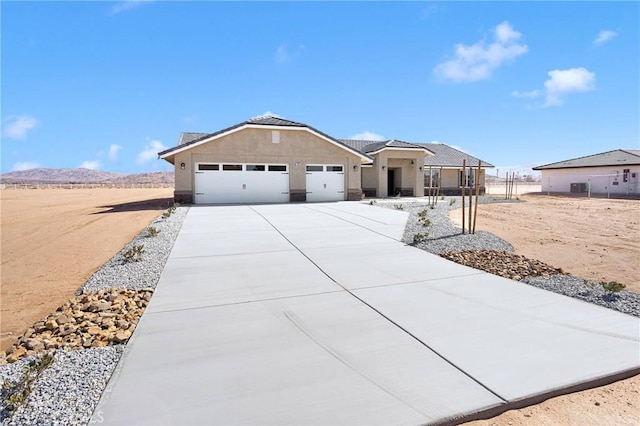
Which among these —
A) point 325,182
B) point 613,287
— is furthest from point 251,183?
point 613,287

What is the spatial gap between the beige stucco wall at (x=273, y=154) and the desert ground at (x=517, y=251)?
5045 millimetres

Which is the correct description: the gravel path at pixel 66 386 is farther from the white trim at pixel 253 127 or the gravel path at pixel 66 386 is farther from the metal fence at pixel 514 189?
the metal fence at pixel 514 189

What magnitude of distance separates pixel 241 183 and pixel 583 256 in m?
16.0

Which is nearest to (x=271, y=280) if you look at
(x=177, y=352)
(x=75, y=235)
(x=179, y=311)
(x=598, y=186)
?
(x=179, y=311)

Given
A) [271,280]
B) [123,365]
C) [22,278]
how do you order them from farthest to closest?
[22,278] < [271,280] < [123,365]

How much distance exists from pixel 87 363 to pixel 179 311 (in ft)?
4.20

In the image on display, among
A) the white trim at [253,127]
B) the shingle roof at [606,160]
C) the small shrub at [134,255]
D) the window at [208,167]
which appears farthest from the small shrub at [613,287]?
the shingle roof at [606,160]

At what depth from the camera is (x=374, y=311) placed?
14.6ft

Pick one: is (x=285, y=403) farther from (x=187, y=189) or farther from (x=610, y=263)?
(x=187, y=189)

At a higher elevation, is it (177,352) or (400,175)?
(400,175)

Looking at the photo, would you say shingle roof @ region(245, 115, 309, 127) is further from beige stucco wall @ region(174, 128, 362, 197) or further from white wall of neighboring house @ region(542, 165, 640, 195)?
white wall of neighboring house @ region(542, 165, 640, 195)

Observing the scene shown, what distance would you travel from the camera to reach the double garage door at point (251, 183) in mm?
19250

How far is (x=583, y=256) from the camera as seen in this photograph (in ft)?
24.8

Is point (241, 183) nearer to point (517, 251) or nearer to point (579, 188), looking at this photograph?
point (517, 251)
